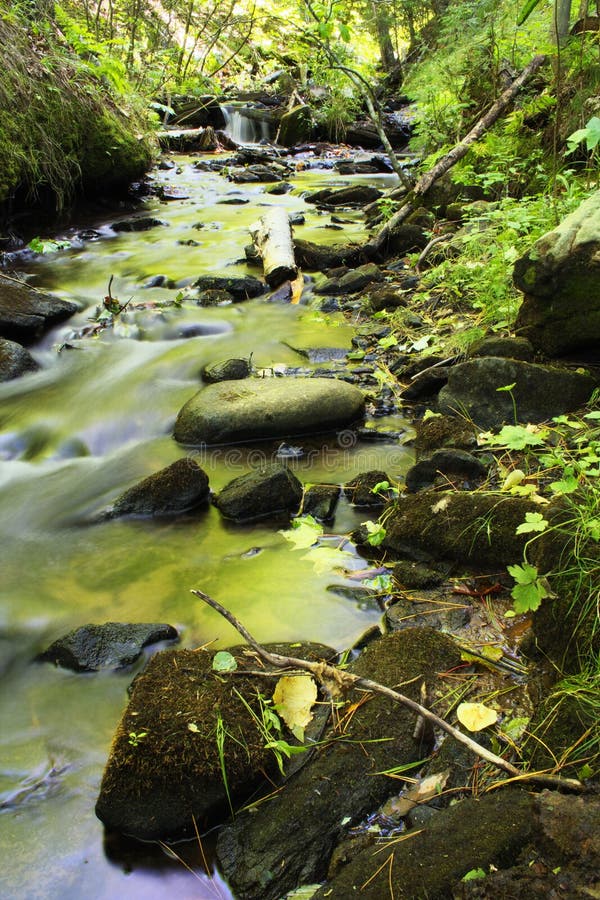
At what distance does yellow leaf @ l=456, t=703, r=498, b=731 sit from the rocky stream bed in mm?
47

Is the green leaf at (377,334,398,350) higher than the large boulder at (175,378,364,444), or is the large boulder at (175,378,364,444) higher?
the green leaf at (377,334,398,350)

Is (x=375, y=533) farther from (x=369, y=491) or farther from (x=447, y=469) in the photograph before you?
(x=447, y=469)

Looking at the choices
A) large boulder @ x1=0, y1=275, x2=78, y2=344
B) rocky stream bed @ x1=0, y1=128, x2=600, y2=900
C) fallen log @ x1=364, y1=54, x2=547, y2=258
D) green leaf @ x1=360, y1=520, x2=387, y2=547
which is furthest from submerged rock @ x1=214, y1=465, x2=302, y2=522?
fallen log @ x1=364, y1=54, x2=547, y2=258

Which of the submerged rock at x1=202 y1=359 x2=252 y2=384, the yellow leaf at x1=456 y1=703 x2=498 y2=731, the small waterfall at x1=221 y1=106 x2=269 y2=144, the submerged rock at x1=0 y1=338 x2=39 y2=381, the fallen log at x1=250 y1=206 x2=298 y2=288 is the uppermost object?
the small waterfall at x1=221 y1=106 x2=269 y2=144

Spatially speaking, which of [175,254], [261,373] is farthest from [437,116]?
[261,373]

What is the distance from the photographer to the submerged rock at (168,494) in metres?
3.92

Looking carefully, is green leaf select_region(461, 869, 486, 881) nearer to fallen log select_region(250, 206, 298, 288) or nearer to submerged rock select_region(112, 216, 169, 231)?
fallen log select_region(250, 206, 298, 288)

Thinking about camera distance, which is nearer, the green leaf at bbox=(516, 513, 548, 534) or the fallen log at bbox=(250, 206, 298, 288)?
the green leaf at bbox=(516, 513, 548, 534)

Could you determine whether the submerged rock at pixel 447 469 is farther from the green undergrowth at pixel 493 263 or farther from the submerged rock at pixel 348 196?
the submerged rock at pixel 348 196

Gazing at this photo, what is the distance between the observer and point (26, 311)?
20.8ft

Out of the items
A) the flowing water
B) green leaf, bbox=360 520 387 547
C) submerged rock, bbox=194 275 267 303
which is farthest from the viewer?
submerged rock, bbox=194 275 267 303

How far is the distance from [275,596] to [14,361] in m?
3.89

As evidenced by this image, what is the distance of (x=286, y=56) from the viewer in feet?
70.6

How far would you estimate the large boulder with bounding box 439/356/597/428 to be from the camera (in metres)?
3.92
